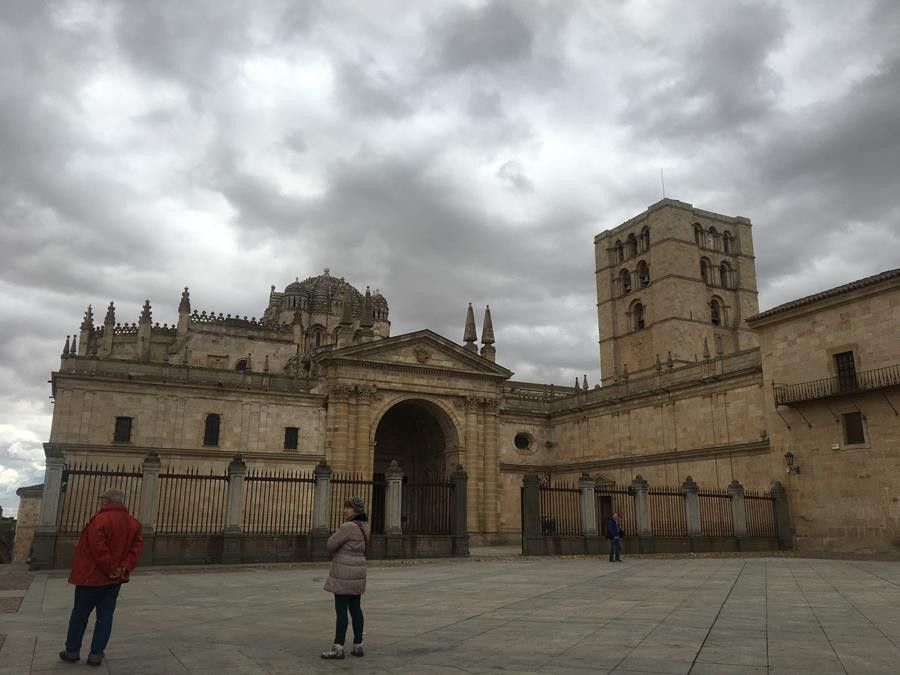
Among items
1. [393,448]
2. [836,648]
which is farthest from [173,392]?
[836,648]

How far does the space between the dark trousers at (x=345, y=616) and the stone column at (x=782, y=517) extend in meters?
25.8

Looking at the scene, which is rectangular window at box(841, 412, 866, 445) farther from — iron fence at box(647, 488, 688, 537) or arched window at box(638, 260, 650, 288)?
arched window at box(638, 260, 650, 288)

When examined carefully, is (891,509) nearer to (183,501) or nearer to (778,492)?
(778,492)

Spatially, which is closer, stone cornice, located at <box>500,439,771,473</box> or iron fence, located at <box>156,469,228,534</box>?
iron fence, located at <box>156,469,228,534</box>

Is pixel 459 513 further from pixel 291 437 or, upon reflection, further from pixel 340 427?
pixel 291 437

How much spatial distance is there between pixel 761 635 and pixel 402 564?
1510cm

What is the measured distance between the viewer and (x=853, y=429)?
26.2 meters

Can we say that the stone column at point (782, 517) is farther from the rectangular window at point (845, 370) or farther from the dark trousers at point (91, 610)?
the dark trousers at point (91, 610)

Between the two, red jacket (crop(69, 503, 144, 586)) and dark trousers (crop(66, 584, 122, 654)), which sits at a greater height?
red jacket (crop(69, 503, 144, 586))

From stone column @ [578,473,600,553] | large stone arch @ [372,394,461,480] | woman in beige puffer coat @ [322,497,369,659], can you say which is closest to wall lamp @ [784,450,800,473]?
stone column @ [578,473,600,553]

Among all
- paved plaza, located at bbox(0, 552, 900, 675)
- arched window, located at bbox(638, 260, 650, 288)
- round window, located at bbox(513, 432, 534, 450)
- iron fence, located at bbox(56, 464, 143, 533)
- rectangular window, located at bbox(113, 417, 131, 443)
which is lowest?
paved plaza, located at bbox(0, 552, 900, 675)

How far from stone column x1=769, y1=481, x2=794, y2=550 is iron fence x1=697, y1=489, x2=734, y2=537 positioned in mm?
1795

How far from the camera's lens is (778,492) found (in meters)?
28.5

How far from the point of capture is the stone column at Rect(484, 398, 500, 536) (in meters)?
37.2
